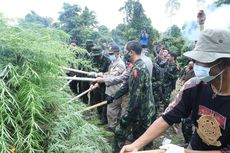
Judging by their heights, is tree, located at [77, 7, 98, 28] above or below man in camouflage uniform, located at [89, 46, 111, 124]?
above

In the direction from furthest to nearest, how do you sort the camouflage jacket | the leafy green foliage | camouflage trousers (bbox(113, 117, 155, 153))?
camouflage trousers (bbox(113, 117, 155, 153))
the camouflage jacket
the leafy green foliage

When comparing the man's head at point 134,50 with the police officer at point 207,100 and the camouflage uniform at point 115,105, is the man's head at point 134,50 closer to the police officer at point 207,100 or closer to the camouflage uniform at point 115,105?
the camouflage uniform at point 115,105

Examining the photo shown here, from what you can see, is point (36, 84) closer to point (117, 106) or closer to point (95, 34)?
point (117, 106)

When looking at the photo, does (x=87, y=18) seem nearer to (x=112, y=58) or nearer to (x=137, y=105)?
(x=112, y=58)

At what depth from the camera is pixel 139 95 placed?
4594 mm

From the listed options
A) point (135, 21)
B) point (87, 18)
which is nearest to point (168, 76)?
point (87, 18)

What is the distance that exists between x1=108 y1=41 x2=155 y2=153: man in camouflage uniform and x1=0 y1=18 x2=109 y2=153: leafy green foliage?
115 centimetres

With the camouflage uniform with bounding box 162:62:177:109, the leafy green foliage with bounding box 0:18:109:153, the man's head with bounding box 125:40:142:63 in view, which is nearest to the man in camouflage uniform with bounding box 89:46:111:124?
the camouflage uniform with bounding box 162:62:177:109

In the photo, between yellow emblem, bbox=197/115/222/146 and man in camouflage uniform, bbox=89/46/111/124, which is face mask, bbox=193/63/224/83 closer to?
yellow emblem, bbox=197/115/222/146

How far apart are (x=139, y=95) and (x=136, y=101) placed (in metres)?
0.10

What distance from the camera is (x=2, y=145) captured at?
99.6 inches

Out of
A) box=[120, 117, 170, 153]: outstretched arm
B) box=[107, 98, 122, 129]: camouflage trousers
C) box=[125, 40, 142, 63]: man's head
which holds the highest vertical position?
box=[125, 40, 142, 63]: man's head

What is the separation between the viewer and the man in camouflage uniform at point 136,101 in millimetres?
4559

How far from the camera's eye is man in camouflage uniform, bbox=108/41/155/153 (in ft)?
15.0
